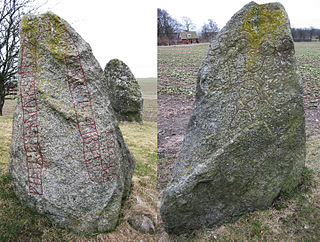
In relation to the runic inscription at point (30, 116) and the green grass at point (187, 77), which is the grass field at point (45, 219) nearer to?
the runic inscription at point (30, 116)

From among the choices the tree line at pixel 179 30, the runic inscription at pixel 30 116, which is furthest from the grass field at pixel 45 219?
the tree line at pixel 179 30

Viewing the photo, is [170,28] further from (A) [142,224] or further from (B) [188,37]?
(A) [142,224]

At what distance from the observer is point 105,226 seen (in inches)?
148

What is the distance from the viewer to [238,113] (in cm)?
363

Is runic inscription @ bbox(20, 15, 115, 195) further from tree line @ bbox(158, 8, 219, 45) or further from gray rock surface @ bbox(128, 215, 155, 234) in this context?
tree line @ bbox(158, 8, 219, 45)

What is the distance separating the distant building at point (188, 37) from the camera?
3766cm

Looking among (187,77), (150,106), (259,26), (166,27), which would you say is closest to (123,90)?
(187,77)

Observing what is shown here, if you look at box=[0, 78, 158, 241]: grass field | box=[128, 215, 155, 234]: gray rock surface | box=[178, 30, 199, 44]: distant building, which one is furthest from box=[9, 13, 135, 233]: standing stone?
box=[178, 30, 199, 44]: distant building

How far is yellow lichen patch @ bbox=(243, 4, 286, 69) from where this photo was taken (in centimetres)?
364

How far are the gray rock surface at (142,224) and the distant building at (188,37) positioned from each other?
118 feet

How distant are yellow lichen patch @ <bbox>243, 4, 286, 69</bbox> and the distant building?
35364 mm

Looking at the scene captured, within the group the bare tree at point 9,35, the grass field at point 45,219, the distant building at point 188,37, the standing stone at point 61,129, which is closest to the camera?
the grass field at point 45,219

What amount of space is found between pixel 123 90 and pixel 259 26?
8922 millimetres

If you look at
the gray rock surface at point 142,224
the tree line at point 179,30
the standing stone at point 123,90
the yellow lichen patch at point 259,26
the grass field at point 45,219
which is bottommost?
the gray rock surface at point 142,224
